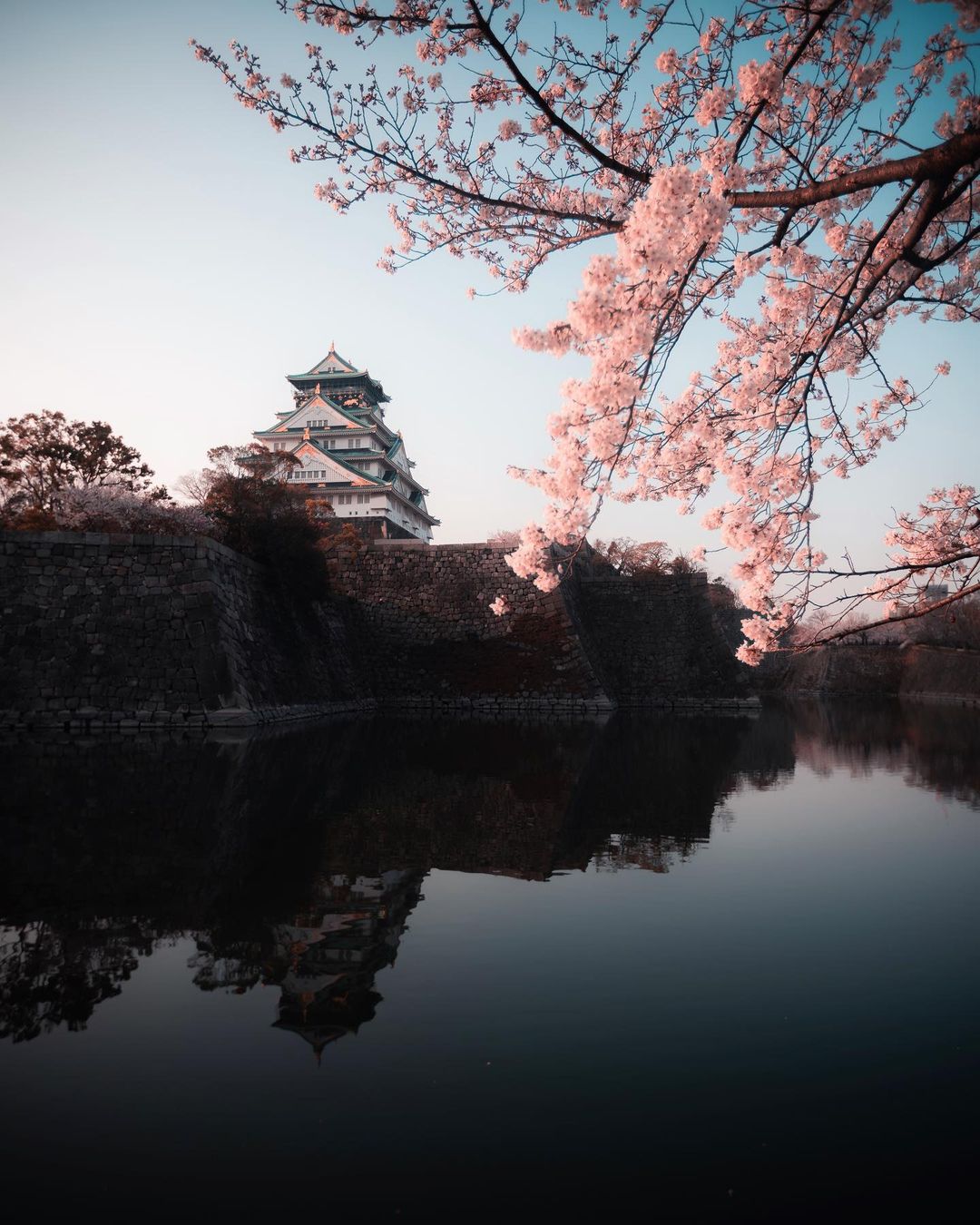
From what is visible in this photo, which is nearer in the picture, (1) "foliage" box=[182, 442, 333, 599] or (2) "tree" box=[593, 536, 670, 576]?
(1) "foliage" box=[182, 442, 333, 599]

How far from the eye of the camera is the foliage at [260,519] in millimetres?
17781

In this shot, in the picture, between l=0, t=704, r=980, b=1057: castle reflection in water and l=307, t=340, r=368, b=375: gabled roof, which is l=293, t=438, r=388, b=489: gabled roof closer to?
l=307, t=340, r=368, b=375: gabled roof

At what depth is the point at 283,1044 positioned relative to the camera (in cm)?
230

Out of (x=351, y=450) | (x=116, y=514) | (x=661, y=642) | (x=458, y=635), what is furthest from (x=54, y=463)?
(x=351, y=450)

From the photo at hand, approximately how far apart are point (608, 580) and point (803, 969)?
1068 inches

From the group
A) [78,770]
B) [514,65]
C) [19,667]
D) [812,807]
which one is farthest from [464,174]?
[19,667]

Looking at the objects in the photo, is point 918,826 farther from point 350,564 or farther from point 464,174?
point 350,564

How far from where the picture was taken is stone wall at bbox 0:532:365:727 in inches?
499

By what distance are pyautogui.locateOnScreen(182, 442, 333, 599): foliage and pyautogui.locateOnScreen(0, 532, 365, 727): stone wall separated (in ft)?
9.72

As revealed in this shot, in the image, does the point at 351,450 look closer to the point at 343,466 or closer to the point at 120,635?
the point at 343,466

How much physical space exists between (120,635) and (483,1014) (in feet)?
41.0

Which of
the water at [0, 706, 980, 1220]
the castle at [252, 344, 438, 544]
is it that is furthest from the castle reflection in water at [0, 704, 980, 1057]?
the castle at [252, 344, 438, 544]

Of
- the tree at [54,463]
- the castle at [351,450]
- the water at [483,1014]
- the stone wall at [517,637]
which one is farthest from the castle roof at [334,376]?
the water at [483,1014]

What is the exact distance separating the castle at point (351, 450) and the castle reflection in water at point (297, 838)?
94.2 ft
